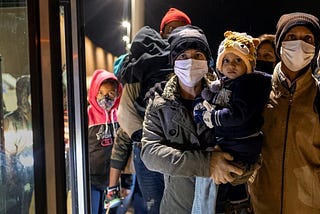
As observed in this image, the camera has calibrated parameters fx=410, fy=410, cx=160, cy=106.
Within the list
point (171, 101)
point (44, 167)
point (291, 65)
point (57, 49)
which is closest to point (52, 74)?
point (57, 49)

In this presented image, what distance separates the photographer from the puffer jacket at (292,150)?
46.6 inches

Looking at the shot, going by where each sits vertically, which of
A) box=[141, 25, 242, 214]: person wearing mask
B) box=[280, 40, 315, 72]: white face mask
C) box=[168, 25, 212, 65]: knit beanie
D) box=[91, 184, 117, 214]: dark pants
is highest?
box=[168, 25, 212, 65]: knit beanie

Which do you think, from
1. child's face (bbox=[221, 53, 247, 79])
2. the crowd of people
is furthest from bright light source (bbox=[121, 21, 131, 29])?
child's face (bbox=[221, 53, 247, 79])

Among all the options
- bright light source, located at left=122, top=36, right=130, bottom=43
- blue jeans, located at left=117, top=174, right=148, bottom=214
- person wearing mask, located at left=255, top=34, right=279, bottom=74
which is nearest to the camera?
person wearing mask, located at left=255, top=34, right=279, bottom=74

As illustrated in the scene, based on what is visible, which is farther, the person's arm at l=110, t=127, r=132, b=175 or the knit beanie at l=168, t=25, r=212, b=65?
the person's arm at l=110, t=127, r=132, b=175

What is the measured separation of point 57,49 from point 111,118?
784 mm

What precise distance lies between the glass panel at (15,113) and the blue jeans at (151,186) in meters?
0.57

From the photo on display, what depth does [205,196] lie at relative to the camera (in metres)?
1.23

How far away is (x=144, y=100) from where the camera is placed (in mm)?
1582

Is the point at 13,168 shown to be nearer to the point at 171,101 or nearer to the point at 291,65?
the point at 171,101

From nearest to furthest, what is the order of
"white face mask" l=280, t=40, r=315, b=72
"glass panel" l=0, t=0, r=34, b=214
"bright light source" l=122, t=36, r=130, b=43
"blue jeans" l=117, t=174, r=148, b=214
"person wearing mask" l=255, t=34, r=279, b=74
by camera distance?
"glass panel" l=0, t=0, r=34, b=214
"white face mask" l=280, t=40, r=315, b=72
"person wearing mask" l=255, t=34, r=279, b=74
"blue jeans" l=117, t=174, r=148, b=214
"bright light source" l=122, t=36, r=130, b=43

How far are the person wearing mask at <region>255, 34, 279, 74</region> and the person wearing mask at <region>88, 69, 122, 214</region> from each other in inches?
25.1

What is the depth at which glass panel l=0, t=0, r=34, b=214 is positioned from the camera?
3.54ft

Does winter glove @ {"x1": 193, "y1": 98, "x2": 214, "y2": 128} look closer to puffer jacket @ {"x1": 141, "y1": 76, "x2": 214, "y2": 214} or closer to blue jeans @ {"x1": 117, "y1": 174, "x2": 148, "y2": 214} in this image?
puffer jacket @ {"x1": 141, "y1": 76, "x2": 214, "y2": 214}
